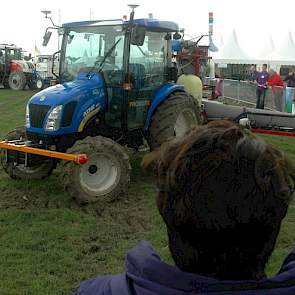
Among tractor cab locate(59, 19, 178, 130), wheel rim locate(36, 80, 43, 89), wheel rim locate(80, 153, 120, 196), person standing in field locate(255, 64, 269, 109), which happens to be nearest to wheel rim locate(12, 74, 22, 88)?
wheel rim locate(36, 80, 43, 89)

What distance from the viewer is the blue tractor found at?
6309mm

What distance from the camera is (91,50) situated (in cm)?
714

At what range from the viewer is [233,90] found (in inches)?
802

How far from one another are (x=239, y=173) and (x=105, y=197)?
5165 mm

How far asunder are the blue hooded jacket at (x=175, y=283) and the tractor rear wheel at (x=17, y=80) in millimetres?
27302

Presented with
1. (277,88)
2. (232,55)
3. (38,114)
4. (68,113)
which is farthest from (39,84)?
(68,113)

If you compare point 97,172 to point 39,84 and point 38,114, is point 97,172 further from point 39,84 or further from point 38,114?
point 39,84

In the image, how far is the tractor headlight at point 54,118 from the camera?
644 cm

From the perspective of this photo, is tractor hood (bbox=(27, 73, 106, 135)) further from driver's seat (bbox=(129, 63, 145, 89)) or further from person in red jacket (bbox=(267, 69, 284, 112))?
person in red jacket (bbox=(267, 69, 284, 112))

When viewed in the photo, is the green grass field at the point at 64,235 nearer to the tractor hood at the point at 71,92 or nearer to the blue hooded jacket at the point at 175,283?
the tractor hood at the point at 71,92

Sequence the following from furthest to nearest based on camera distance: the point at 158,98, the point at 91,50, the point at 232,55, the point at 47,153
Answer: the point at 232,55 < the point at 158,98 < the point at 91,50 < the point at 47,153

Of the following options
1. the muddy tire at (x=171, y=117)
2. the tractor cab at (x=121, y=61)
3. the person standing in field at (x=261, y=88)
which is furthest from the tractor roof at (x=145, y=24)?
the person standing in field at (x=261, y=88)

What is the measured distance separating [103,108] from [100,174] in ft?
3.37

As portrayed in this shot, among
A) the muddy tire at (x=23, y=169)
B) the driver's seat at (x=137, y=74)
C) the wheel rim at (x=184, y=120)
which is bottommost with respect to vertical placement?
the muddy tire at (x=23, y=169)
